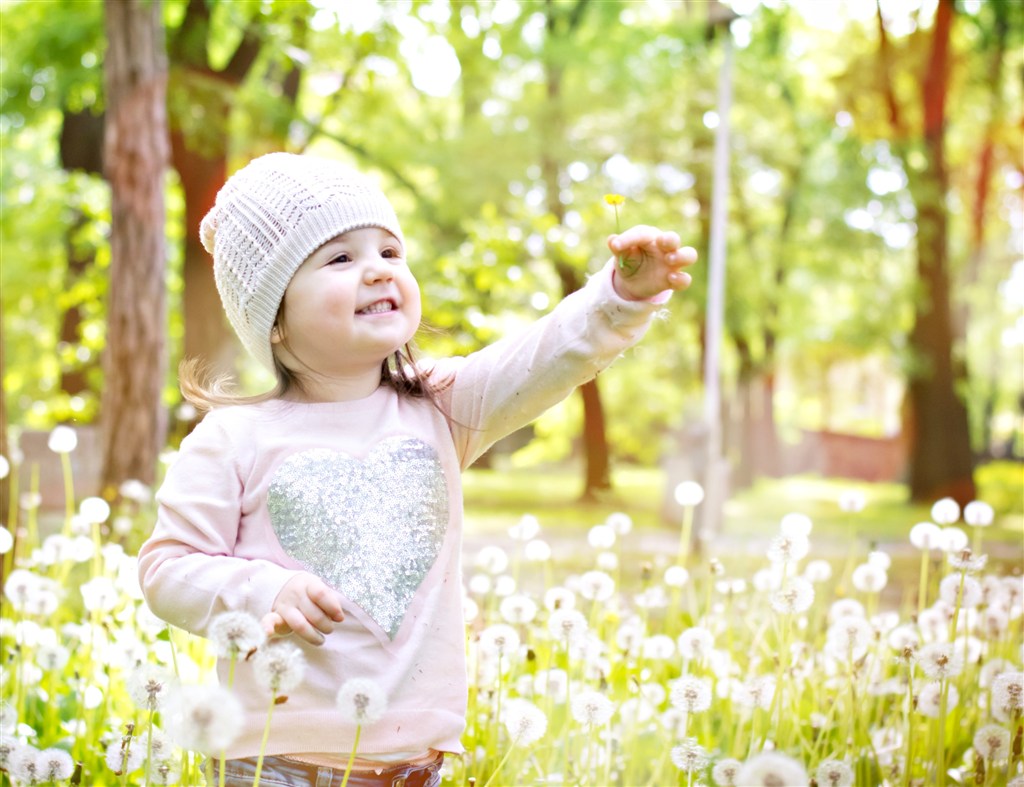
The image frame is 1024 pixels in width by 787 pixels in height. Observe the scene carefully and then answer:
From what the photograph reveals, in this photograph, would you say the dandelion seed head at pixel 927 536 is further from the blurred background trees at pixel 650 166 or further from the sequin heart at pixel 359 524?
the blurred background trees at pixel 650 166

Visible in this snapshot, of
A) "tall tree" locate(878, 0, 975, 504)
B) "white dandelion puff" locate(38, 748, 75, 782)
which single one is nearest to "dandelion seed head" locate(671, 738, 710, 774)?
"white dandelion puff" locate(38, 748, 75, 782)

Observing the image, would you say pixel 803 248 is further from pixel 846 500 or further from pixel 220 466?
pixel 220 466

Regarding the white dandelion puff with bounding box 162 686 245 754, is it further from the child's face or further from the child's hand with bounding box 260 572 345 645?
the child's face

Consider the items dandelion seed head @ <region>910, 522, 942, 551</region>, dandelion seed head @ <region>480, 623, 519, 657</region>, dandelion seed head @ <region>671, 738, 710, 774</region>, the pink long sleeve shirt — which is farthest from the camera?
dandelion seed head @ <region>910, 522, 942, 551</region>

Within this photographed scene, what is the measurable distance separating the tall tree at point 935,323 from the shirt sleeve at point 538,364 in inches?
547

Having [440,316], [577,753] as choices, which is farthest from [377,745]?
[440,316]

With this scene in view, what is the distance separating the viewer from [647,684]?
2.65 metres

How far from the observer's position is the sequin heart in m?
1.60

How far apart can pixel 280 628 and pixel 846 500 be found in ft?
Answer: 6.24

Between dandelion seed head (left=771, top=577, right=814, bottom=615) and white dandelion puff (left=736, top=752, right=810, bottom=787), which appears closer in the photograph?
white dandelion puff (left=736, top=752, right=810, bottom=787)

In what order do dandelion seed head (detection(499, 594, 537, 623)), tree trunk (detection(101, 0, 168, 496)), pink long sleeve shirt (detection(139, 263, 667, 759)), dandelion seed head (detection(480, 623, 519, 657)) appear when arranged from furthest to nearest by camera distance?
tree trunk (detection(101, 0, 168, 496)) < dandelion seed head (detection(499, 594, 537, 623)) < dandelion seed head (detection(480, 623, 519, 657)) < pink long sleeve shirt (detection(139, 263, 667, 759))

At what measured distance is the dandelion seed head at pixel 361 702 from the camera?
1.31 m

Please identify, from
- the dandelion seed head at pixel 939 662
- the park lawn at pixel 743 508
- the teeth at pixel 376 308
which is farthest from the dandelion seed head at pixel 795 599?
the park lawn at pixel 743 508

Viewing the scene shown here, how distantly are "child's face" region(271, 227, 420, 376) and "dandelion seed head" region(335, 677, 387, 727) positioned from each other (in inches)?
20.1
